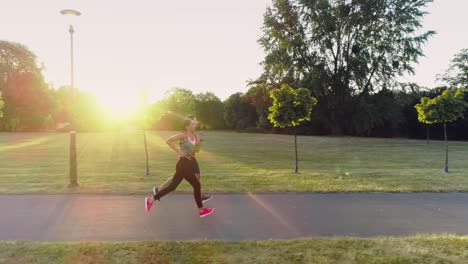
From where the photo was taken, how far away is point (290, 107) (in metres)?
12.6

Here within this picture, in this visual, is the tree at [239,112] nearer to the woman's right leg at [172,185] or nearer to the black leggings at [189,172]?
the woman's right leg at [172,185]

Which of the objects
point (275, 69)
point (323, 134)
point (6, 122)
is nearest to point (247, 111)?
point (323, 134)

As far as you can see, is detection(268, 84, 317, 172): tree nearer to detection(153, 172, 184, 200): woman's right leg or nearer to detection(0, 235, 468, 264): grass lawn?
detection(153, 172, 184, 200): woman's right leg

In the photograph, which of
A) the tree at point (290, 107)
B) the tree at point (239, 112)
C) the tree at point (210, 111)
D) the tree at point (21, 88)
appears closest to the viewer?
the tree at point (290, 107)

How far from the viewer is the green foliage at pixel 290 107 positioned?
496 inches

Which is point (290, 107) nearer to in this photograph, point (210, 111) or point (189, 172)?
point (189, 172)

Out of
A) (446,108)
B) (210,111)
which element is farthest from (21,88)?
(446,108)

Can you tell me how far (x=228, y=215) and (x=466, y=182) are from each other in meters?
7.23

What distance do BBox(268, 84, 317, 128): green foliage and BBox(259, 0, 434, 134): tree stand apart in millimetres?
24227

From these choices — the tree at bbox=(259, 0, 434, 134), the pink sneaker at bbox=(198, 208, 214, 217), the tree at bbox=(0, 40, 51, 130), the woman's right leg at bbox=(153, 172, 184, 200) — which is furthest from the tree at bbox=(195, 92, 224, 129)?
the pink sneaker at bbox=(198, 208, 214, 217)

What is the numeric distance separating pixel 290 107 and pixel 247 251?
872cm

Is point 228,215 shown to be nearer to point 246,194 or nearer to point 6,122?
point 246,194

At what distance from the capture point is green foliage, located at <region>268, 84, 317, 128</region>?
1259 cm

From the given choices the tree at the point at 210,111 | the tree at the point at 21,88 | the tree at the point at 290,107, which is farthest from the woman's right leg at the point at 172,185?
the tree at the point at 210,111
